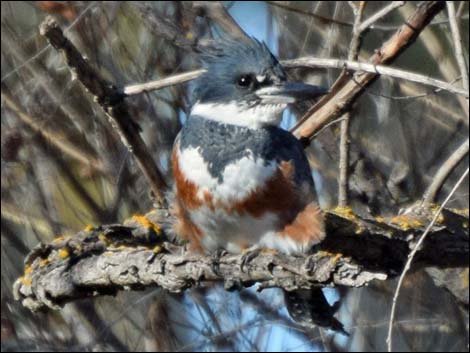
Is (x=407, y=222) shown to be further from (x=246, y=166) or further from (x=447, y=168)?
(x=246, y=166)

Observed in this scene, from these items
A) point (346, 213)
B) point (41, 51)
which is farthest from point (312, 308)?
point (41, 51)

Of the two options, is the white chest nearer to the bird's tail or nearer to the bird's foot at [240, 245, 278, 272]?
the bird's foot at [240, 245, 278, 272]

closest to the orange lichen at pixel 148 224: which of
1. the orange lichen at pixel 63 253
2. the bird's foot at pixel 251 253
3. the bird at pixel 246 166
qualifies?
the bird at pixel 246 166

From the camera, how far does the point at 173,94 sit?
4.22 meters

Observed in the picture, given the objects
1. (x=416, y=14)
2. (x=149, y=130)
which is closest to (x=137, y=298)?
(x=149, y=130)

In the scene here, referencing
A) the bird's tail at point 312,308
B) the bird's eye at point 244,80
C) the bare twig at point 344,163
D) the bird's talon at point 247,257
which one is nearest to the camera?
the bird's talon at point 247,257

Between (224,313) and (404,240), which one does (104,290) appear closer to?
(404,240)

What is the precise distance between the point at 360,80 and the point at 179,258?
2.94ft

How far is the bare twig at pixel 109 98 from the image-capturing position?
2.93 m

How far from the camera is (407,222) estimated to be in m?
3.21

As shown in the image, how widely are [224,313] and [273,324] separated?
206mm

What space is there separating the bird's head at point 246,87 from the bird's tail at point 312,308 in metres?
0.52

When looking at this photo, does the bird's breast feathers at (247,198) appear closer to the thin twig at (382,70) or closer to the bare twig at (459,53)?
the thin twig at (382,70)

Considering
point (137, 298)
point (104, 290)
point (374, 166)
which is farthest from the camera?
point (137, 298)
